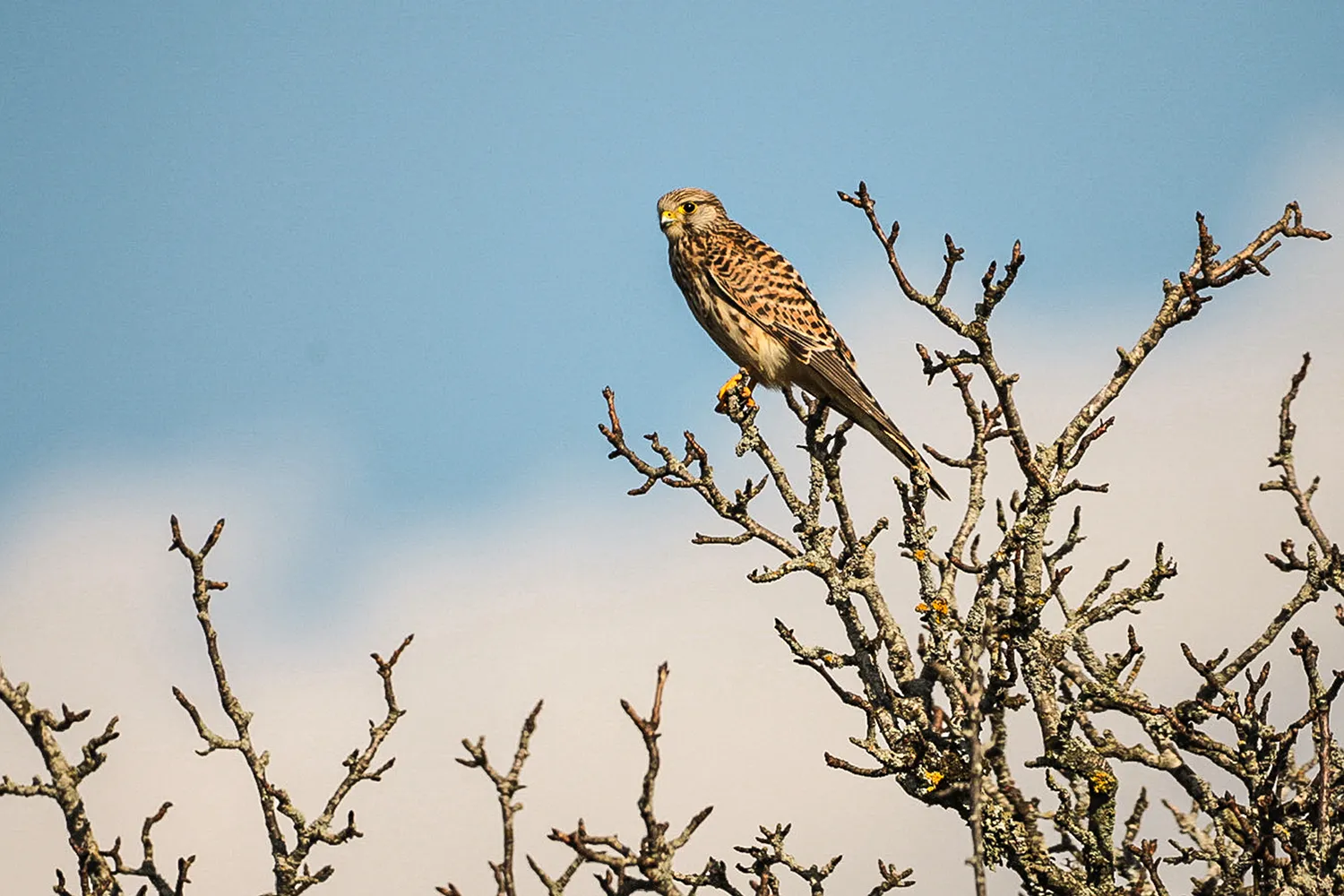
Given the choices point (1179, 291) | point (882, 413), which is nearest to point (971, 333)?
point (1179, 291)

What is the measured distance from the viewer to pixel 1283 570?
16.1 feet

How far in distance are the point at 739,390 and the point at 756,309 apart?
141 centimetres

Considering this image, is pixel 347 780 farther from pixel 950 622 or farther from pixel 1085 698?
pixel 1085 698

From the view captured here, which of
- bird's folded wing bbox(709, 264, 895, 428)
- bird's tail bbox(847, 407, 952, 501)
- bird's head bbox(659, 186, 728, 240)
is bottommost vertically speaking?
bird's tail bbox(847, 407, 952, 501)

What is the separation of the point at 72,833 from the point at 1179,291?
3952mm

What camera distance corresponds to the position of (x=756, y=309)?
815cm

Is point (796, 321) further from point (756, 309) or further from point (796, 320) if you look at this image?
point (756, 309)

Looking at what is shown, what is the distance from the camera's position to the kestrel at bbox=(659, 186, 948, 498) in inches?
308

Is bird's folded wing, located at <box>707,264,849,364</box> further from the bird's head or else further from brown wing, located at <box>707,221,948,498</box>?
the bird's head

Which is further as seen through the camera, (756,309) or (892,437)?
(756,309)

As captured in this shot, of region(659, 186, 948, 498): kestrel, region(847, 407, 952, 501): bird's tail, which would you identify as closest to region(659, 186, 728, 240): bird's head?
region(659, 186, 948, 498): kestrel

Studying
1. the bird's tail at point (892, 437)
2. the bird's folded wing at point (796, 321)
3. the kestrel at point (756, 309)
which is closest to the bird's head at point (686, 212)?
the kestrel at point (756, 309)

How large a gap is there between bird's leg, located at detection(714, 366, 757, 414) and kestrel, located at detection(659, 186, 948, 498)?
0.02m

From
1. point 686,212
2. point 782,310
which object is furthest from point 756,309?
point 686,212
